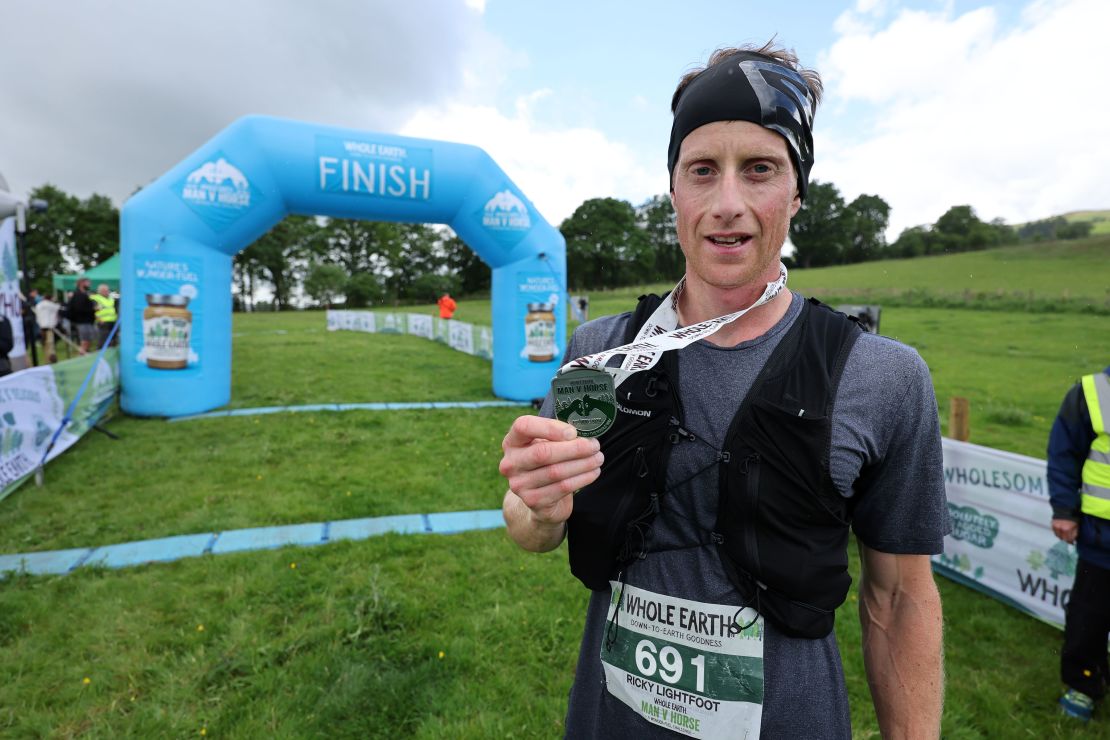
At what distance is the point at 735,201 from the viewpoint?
1229 mm

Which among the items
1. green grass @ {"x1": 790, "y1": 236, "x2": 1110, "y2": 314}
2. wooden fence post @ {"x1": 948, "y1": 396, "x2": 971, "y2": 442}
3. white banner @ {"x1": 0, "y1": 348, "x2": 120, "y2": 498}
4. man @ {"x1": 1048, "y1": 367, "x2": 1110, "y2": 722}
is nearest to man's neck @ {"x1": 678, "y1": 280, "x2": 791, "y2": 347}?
man @ {"x1": 1048, "y1": 367, "x2": 1110, "y2": 722}

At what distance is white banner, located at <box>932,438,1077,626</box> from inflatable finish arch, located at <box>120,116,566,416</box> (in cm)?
721

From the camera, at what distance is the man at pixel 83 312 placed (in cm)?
1306

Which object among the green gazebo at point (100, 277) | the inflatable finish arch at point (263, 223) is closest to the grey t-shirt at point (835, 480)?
the inflatable finish arch at point (263, 223)

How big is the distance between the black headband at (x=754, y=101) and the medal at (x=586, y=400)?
704 millimetres

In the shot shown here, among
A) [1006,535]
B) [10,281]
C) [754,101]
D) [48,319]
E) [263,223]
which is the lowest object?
[1006,535]

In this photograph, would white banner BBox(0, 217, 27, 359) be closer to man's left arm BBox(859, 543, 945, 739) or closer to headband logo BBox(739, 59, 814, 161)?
headband logo BBox(739, 59, 814, 161)

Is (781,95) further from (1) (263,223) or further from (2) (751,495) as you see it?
(1) (263,223)

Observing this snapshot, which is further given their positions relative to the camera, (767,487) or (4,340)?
(4,340)

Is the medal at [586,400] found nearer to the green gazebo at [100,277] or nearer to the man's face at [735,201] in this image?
the man's face at [735,201]

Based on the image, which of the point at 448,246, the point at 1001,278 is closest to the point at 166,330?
the point at 1001,278

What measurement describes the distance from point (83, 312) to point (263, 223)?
7934 millimetres

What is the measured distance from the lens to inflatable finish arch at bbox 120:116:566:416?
8234mm

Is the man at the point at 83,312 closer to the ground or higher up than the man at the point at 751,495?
higher up
